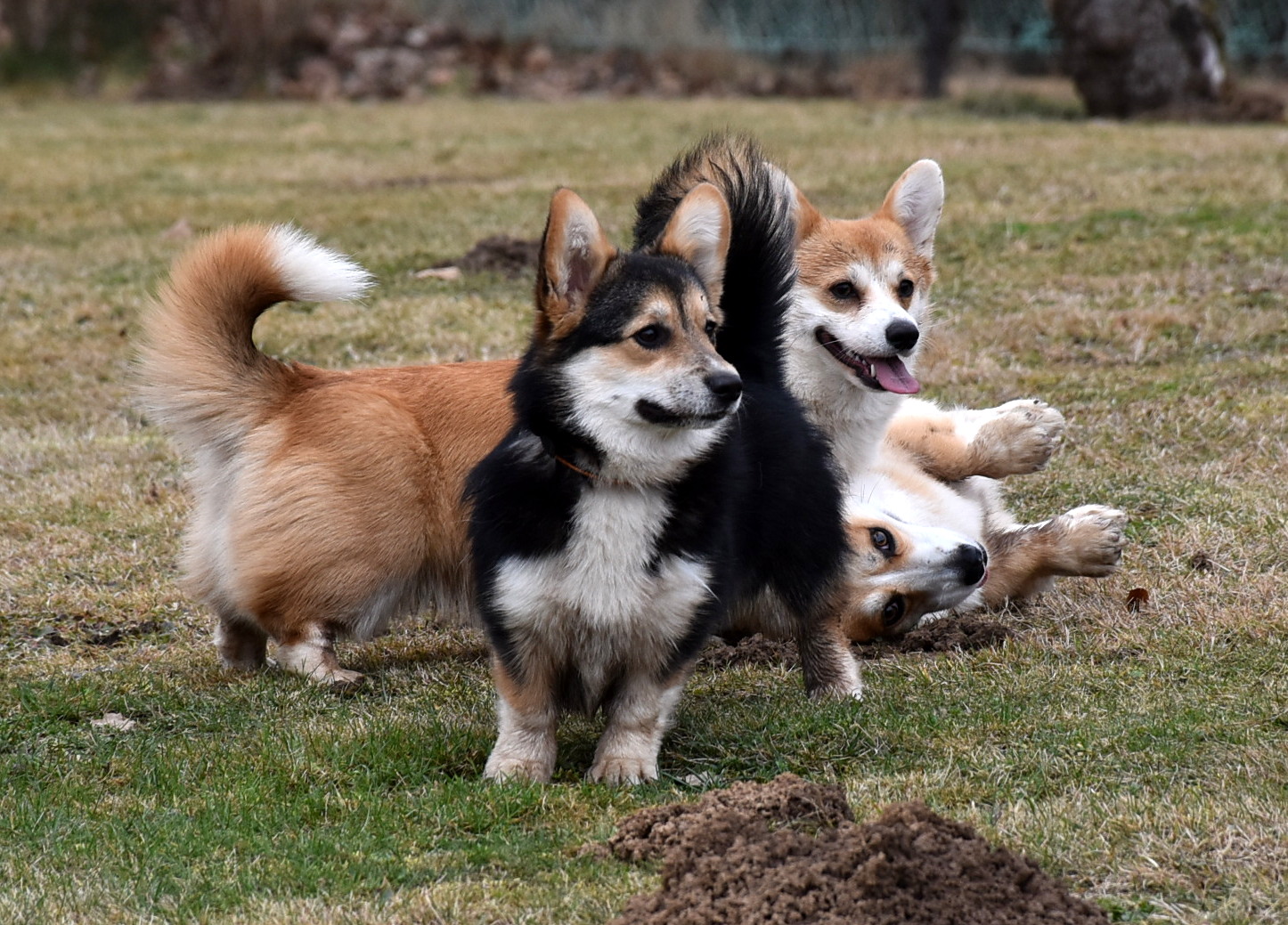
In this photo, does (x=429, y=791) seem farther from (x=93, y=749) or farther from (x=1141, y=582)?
(x=1141, y=582)

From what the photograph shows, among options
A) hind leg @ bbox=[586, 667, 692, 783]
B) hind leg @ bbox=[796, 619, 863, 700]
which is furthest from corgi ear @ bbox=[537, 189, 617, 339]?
hind leg @ bbox=[796, 619, 863, 700]

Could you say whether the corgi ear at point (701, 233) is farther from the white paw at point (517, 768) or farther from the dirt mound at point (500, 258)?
the dirt mound at point (500, 258)

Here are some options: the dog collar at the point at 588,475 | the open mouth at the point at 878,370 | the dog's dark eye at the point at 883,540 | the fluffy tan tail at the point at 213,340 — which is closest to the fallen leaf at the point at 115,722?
the fluffy tan tail at the point at 213,340

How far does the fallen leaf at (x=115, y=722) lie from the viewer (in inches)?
175

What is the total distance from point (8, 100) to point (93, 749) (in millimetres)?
18708

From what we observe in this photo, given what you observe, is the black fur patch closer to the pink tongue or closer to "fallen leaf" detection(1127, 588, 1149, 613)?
the pink tongue

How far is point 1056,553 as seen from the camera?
525 cm

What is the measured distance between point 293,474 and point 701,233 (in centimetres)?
158

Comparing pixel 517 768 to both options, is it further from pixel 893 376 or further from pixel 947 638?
pixel 893 376

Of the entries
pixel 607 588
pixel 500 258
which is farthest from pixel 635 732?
pixel 500 258

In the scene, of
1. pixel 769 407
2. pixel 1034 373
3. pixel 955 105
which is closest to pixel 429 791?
pixel 769 407

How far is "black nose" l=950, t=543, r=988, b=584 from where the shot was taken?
16.3ft

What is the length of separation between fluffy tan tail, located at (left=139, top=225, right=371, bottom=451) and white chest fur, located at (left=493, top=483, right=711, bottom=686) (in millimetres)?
1502

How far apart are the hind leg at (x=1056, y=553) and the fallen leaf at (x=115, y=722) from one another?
9.43 feet
